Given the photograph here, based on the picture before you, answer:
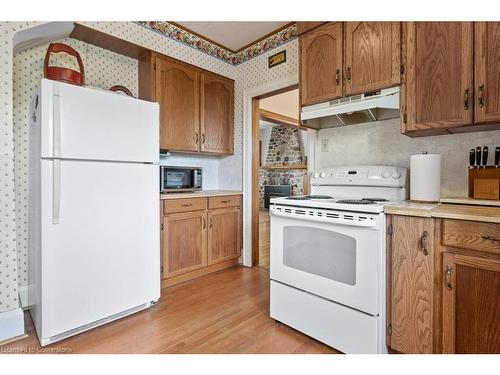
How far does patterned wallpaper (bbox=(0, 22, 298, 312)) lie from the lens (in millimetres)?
1693

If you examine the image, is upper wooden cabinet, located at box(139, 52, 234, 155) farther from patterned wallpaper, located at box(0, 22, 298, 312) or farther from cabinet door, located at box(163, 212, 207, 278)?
cabinet door, located at box(163, 212, 207, 278)

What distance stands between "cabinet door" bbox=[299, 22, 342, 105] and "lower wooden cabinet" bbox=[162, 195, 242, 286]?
1403 mm

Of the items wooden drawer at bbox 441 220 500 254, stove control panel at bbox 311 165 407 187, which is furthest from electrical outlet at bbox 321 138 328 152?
wooden drawer at bbox 441 220 500 254

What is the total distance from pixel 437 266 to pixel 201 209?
1.99 meters

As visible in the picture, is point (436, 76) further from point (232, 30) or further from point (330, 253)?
point (232, 30)

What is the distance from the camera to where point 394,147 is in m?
1.99

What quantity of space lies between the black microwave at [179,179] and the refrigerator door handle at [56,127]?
0.95 metres

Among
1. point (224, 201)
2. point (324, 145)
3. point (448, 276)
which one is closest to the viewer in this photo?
point (448, 276)

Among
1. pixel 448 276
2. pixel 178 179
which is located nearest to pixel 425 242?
pixel 448 276

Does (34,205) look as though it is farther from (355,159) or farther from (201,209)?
(355,159)

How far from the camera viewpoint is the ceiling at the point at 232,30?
266cm

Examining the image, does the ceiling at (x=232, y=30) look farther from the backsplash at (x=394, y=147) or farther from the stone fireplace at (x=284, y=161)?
the stone fireplace at (x=284, y=161)

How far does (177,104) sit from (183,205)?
1024mm

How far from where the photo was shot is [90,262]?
1730 mm
